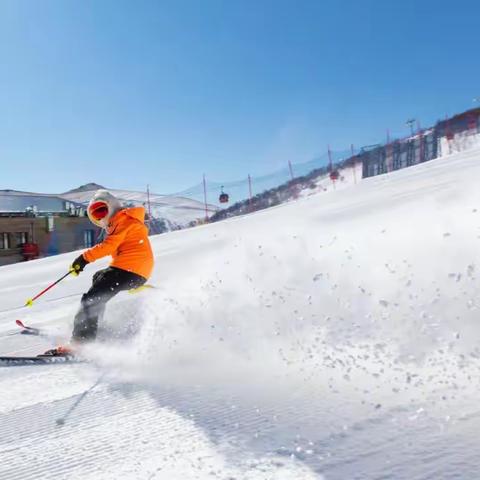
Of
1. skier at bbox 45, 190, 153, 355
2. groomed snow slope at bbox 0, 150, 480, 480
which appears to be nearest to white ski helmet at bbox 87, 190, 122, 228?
skier at bbox 45, 190, 153, 355

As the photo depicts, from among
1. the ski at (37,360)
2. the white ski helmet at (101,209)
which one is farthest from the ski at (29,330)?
the white ski helmet at (101,209)

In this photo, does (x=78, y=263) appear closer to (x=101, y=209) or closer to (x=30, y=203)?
(x=101, y=209)

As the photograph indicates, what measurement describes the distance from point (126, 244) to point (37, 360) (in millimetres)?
1330

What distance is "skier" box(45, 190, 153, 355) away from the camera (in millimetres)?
4512

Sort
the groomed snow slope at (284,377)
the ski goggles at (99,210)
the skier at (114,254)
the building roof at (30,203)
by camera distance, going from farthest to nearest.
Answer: the building roof at (30,203), the ski goggles at (99,210), the skier at (114,254), the groomed snow slope at (284,377)

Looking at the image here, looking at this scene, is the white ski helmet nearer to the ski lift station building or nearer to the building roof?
the ski lift station building

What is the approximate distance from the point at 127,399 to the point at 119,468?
836 millimetres

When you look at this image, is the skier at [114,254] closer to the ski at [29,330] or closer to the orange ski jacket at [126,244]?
the orange ski jacket at [126,244]

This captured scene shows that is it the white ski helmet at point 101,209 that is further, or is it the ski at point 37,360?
the white ski helmet at point 101,209

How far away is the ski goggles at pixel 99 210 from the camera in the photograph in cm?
466

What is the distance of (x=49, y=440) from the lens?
8.05 feet

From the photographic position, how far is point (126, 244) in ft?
15.4

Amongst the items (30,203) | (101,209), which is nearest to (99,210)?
(101,209)

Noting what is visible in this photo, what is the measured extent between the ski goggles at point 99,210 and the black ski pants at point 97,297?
52 cm
